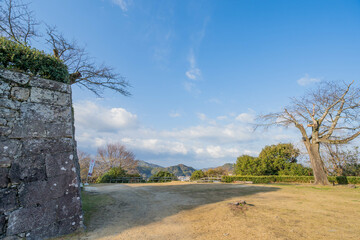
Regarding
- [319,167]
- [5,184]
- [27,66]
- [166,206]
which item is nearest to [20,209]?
[5,184]

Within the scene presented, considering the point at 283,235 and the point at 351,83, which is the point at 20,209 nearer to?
the point at 283,235

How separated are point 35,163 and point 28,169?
151mm

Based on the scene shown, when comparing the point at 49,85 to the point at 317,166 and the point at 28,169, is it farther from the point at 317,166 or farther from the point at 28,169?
the point at 317,166

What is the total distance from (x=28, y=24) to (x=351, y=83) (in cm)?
1924

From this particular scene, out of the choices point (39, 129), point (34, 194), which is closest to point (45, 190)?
point (34, 194)

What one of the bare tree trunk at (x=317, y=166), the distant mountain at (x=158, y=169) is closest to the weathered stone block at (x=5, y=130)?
the bare tree trunk at (x=317, y=166)

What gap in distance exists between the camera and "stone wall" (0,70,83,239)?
3.03m

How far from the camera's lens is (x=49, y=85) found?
394 centimetres

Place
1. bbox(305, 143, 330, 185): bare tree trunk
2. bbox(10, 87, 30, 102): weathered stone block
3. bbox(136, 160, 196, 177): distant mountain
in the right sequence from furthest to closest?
bbox(136, 160, 196, 177): distant mountain → bbox(305, 143, 330, 185): bare tree trunk → bbox(10, 87, 30, 102): weathered stone block

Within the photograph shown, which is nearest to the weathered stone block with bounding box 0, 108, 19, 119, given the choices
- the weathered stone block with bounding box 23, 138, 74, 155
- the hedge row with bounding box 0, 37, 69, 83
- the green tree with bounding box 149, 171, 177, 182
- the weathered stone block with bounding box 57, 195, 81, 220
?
the weathered stone block with bounding box 23, 138, 74, 155

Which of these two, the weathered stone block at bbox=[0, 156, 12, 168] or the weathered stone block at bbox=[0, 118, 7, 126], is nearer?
the weathered stone block at bbox=[0, 156, 12, 168]

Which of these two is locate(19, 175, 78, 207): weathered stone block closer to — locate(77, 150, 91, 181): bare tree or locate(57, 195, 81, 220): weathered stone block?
locate(57, 195, 81, 220): weathered stone block

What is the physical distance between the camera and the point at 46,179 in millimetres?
3357

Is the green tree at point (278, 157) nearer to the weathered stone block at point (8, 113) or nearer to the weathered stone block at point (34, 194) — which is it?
the weathered stone block at point (34, 194)
